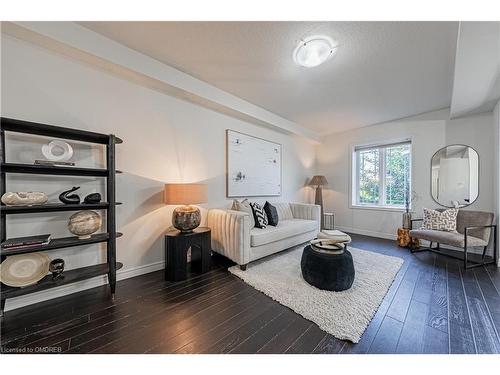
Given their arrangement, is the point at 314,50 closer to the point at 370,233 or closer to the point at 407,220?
the point at 407,220

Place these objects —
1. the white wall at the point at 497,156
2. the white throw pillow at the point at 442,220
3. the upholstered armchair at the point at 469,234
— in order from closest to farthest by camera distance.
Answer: the upholstered armchair at the point at 469,234, the white wall at the point at 497,156, the white throw pillow at the point at 442,220

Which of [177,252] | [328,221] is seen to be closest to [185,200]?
[177,252]

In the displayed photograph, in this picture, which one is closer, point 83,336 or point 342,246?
point 83,336

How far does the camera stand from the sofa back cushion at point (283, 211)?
12.1ft

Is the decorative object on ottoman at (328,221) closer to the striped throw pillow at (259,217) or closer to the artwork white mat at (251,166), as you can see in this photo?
the artwork white mat at (251,166)

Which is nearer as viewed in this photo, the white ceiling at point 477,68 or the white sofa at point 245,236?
the white ceiling at point 477,68

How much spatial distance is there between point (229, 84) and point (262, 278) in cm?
252

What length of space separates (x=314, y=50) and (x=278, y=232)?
2.19 meters

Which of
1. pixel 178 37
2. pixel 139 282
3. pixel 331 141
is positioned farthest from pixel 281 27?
pixel 331 141

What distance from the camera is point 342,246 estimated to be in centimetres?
210

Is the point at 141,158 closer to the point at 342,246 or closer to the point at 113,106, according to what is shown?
the point at 113,106

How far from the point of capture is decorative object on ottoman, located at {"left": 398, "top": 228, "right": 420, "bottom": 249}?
128 inches

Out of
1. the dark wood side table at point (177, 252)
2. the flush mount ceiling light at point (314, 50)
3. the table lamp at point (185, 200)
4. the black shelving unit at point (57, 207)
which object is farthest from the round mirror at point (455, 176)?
the black shelving unit at point (57, 207)

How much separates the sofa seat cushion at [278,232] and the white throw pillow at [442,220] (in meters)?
1.73
